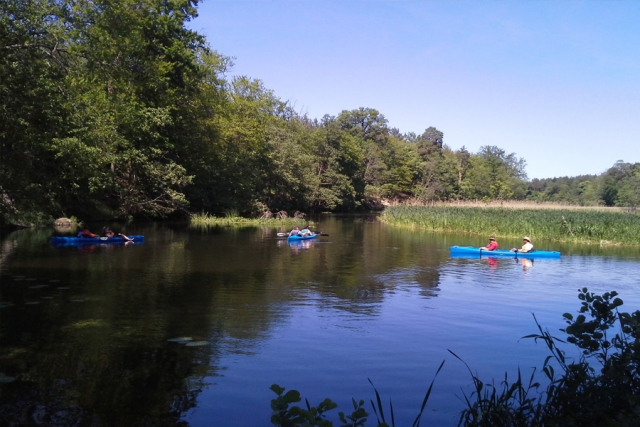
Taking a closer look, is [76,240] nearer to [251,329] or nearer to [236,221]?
[251,329]

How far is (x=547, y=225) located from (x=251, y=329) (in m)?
24.5

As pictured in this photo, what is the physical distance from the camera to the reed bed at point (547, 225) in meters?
27.9

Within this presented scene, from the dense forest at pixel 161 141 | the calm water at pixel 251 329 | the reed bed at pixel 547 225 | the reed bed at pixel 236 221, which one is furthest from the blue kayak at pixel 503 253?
the reed bed at pixel 236 221

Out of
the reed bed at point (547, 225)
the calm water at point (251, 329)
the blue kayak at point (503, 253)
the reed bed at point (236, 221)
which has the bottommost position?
the calm water at point (251, 329)

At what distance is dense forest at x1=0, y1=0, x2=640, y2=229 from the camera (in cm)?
1172

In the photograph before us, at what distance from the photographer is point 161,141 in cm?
3606

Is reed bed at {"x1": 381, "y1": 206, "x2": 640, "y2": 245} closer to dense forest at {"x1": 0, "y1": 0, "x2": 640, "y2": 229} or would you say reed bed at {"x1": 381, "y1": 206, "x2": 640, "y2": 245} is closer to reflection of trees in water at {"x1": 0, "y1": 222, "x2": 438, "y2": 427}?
reflection of trees in water at {"x1": 0, "y1": 222, "x2": 438, "y2": 427}

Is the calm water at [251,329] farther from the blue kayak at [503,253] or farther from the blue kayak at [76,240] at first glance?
the blue kayak at [76,240]

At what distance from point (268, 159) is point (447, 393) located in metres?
44.4

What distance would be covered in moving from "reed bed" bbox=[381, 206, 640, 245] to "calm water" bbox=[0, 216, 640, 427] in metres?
8.28

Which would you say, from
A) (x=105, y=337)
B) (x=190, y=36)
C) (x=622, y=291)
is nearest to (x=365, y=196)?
(x=190, y=36)

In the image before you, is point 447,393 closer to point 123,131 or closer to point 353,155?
point 123,131

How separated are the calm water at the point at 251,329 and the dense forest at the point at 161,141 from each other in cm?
299

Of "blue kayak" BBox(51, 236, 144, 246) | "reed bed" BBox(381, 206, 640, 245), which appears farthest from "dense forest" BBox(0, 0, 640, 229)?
"reed bed" BBox(381, 206, 640, 245)
